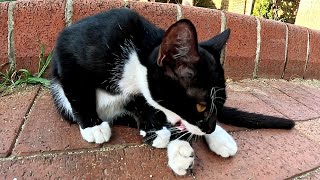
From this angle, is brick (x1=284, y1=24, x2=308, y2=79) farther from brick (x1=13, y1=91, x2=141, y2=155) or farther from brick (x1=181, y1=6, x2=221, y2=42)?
brick (x1=13, y1=91, x2=141, y2=155)

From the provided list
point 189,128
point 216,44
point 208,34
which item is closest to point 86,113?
point 189,128

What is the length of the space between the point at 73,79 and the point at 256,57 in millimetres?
1058

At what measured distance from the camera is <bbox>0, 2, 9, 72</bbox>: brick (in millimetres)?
1474

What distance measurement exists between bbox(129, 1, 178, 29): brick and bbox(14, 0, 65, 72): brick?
0.34m

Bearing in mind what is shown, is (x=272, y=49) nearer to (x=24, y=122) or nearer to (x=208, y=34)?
(x=208, y=34)

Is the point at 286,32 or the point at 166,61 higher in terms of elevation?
the point at 166,61

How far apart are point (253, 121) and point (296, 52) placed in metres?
0.87

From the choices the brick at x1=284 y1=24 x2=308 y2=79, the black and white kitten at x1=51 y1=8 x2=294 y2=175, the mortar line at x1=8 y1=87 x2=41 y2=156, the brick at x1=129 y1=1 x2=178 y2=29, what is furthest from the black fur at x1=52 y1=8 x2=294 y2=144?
the brick at x1=284 y1=24 x2=308 y2=79

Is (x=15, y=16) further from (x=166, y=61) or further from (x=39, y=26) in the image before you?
(x=166, y=61)

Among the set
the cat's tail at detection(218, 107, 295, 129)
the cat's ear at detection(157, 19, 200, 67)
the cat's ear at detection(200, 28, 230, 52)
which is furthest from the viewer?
the cat's tail at detection(218, 107, 295, 129)

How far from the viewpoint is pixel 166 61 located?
3.08ft

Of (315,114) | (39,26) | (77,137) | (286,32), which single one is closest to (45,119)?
(77,137)

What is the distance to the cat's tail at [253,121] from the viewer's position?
4.16 feet

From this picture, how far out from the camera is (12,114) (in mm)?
1237
